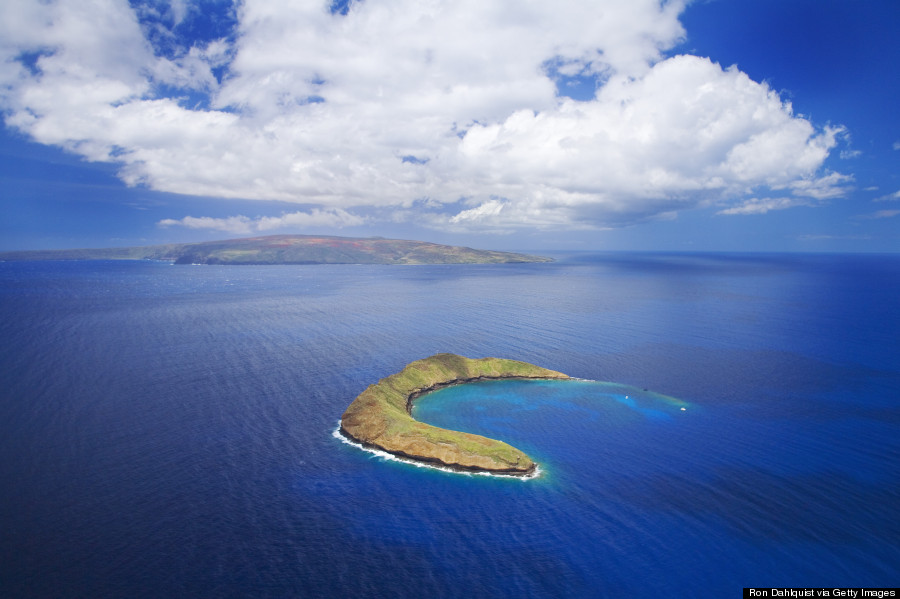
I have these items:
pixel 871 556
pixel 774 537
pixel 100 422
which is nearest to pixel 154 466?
pixel 100 422

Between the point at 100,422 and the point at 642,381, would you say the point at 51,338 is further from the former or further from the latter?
the point at 642,381

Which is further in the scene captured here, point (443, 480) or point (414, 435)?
point (414, 435)

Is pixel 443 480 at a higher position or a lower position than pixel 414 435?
lower

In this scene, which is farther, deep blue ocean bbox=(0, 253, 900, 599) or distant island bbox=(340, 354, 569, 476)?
distant island bbox=(340, 354, 569, 476)

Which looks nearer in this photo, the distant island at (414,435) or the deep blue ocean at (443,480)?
the deep blue ocean at (443,480)
